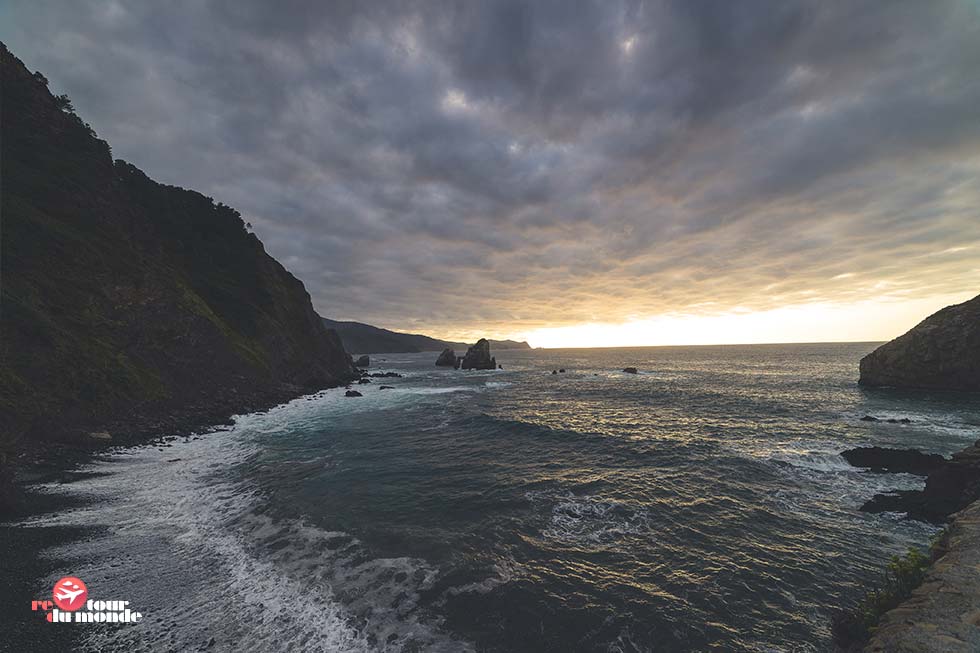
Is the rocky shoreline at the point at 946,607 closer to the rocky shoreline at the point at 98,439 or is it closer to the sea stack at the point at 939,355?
→ the rocky shoreline at the point at 98,439

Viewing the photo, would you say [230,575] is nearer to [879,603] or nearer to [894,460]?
[879,603]

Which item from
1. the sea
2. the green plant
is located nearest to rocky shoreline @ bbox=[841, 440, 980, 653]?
the green plant

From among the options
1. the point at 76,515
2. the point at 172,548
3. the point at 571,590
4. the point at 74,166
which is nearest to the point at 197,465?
the point at 76,515

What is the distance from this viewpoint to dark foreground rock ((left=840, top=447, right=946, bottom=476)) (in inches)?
899

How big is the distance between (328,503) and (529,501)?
425 inches

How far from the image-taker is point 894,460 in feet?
78.2

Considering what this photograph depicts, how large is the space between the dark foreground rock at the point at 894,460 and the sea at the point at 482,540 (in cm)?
139

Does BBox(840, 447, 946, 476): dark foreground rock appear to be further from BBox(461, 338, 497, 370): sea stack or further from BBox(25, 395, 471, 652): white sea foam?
BBox(461, 338, 497, 370): sea stack

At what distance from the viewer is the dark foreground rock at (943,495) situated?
16.4 metres

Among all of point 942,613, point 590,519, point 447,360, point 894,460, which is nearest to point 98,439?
point 590,519

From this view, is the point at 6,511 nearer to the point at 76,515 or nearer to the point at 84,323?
the point at 76,515

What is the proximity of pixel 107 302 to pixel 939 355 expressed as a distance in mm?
107055

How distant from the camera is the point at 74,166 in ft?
144

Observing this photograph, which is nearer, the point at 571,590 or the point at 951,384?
the point at 571,590
